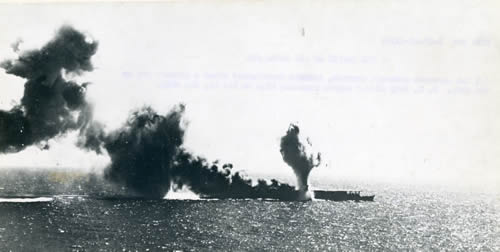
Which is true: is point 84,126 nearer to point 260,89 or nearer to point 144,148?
point 144,148

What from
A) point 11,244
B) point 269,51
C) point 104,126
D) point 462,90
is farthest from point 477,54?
point 11,244

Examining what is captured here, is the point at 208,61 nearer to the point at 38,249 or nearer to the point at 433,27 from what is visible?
the point at 433,27

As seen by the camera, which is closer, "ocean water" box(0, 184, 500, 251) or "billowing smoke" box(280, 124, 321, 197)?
"billowing smoke" box(280, 124, 321, 197)

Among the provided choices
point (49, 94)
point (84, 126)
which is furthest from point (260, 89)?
point (49, 94)

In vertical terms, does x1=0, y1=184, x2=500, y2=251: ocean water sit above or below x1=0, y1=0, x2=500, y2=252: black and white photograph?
below

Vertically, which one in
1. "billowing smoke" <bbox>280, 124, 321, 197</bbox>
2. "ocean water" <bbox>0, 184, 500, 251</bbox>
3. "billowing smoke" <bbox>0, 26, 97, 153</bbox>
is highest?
"billowing smoke" <bbox>0, 26, 97, 153</bbox>

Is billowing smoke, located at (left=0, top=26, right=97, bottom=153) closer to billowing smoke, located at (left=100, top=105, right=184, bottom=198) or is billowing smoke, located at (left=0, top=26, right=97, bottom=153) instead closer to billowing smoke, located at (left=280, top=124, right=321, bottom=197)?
billowing smoke, located at (left=100, top=105, right=184, bottom=198)

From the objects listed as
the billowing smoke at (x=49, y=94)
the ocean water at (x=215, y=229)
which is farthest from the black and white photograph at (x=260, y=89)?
the ocean water at (x=215, y=229)

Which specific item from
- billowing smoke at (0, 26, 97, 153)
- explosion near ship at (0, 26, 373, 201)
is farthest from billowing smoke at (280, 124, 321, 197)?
billowing smoke at (0, 26, 97, 153)
